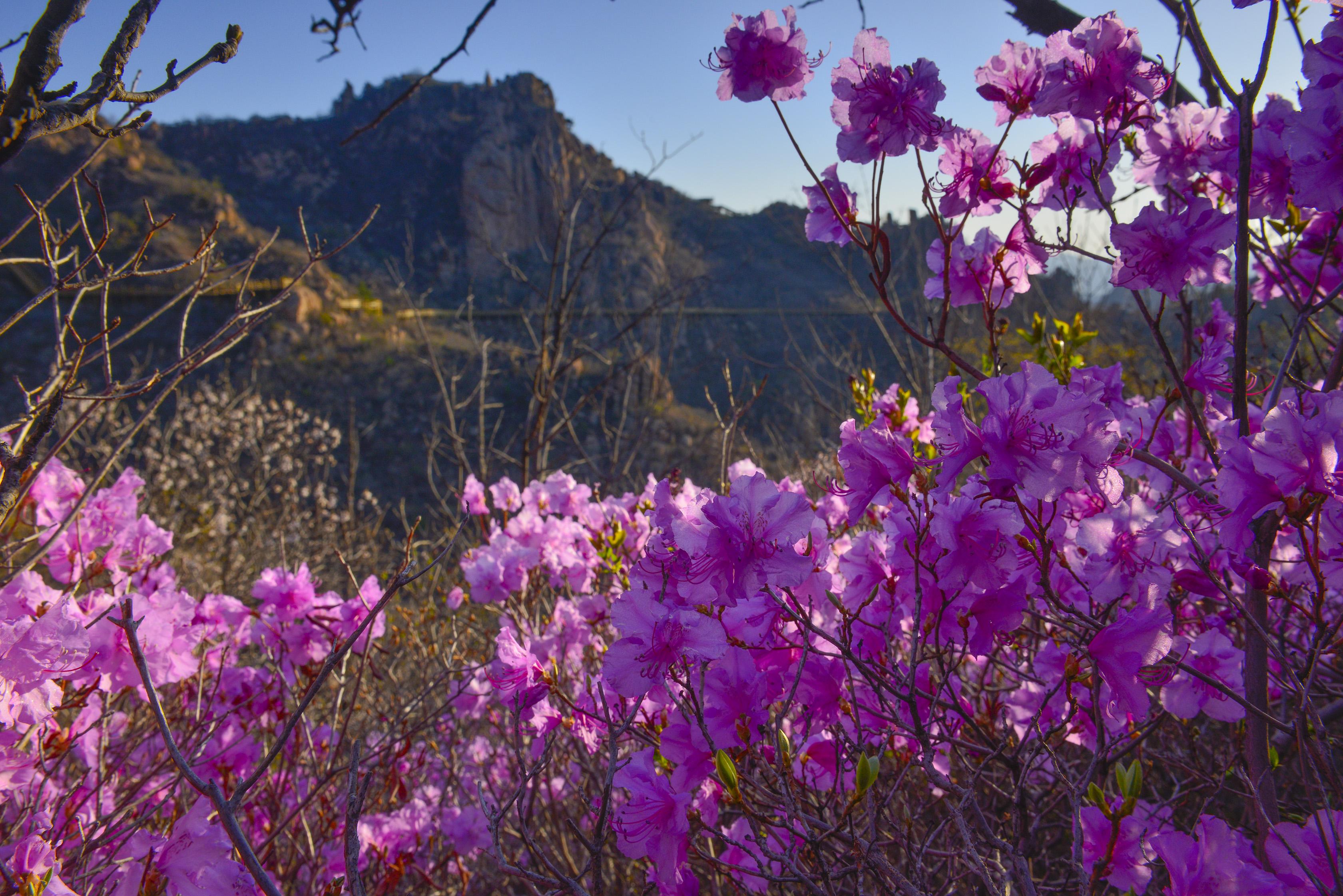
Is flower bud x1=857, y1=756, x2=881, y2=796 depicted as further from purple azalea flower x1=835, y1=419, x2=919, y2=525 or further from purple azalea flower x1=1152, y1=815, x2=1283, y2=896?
purple azalea flower x1=1152, y1=815, x2=1283, y2=896

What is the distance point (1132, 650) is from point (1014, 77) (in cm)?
110

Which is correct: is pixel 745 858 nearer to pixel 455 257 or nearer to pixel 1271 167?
pixel 1271 167

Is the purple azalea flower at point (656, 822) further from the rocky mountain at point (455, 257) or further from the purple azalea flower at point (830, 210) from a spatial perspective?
the rocky mountain at point (455, 257)

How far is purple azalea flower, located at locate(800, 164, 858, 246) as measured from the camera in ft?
4.63

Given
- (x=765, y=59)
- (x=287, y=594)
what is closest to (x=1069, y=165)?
(x=765, y=59)

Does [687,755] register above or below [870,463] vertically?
below

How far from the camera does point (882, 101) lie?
1.26 metres

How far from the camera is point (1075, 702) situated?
1147 mm

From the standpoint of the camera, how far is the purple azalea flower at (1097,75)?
1260 millimetres

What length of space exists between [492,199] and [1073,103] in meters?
38.8

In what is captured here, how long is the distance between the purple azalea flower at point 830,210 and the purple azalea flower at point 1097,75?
37cm

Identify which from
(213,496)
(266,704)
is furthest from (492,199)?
(266,704)

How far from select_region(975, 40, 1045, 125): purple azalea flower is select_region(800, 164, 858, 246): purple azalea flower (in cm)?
32

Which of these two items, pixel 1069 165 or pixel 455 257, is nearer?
pixel 1069 165
